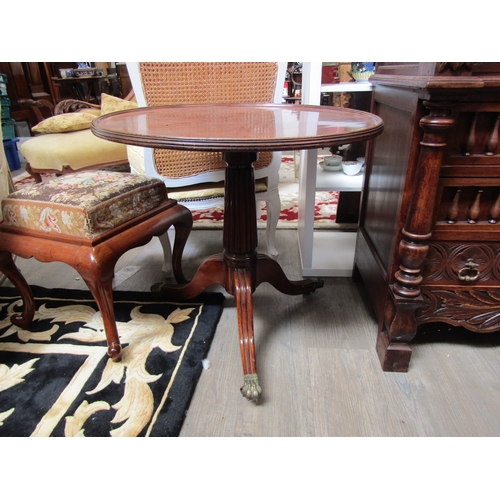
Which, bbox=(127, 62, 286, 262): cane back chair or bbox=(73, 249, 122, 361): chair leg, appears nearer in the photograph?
bbox=(73, 249, 122, 361): chair leg

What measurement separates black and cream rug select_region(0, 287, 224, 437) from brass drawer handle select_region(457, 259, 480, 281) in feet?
2.59

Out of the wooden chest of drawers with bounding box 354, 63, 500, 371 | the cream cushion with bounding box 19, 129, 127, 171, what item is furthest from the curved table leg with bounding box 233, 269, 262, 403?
the cream cushion with bounding box 19, 129, 127, 171

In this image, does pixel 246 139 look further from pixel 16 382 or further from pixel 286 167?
pixel 286 167

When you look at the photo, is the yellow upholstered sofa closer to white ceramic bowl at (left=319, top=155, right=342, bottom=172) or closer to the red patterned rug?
the red patterned rug

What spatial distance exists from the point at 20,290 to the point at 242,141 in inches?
39.3

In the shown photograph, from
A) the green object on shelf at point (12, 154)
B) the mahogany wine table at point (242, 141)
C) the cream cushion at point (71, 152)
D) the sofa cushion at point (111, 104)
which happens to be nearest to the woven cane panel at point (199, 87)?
the mahogany wine table at point (242, 141)

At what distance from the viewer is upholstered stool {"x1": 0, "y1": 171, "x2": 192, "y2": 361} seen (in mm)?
1024

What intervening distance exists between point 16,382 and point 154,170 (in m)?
0.84

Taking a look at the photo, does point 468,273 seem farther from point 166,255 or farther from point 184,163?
point 166,255

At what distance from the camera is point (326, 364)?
3.74ft

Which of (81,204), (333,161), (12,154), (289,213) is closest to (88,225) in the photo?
(81,204)

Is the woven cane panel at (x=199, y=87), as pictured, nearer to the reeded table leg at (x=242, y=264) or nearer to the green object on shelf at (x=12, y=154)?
the reeded table leg at (x=242, y=264)

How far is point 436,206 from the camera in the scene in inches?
38.4
